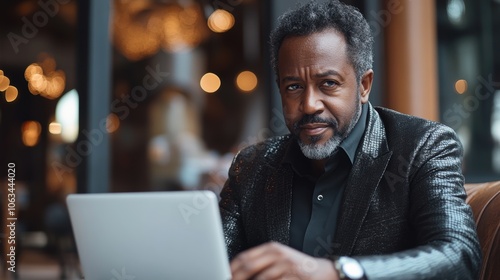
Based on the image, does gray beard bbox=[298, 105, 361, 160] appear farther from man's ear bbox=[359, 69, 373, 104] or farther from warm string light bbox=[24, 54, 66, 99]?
warm string light bbox=[24, 54, 66, 99]

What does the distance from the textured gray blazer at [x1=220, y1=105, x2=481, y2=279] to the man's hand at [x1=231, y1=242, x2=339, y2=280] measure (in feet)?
0.40

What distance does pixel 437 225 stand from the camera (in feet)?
4.64

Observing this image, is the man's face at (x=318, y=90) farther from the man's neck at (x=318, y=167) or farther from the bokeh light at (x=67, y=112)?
the bokeh light at (x=67, y=112)

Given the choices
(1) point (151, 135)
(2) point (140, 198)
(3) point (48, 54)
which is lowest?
(1) point (151, 135)

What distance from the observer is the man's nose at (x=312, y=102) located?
1.61 meters

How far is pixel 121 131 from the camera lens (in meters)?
10.3

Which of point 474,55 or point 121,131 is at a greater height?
point 474,55

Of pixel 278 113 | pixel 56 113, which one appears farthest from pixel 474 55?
pixel 56 113

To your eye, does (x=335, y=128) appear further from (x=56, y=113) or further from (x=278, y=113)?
(x=56, y=113)

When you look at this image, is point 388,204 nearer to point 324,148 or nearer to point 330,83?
point 324,148

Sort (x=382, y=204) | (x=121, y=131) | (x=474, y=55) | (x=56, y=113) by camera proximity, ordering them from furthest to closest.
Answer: (x=121, y=131)
(x=56, y=113)
(x=474, y=55)
(x=382, y=204)

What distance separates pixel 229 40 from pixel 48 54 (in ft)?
8.98

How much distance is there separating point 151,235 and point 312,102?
572mm

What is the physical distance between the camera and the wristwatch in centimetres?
120
